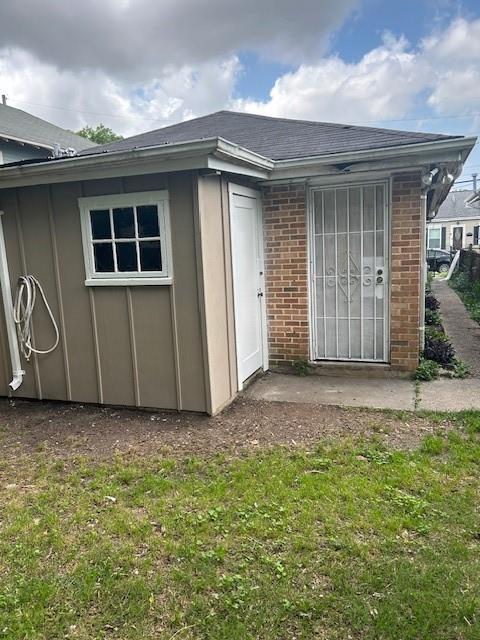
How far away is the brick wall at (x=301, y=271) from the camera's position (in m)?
5.18

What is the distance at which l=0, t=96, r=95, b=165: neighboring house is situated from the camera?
1180 centimetres

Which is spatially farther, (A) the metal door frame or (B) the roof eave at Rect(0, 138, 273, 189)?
(A) the metal door frame

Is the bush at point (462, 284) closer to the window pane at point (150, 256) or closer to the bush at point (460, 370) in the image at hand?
the bush at point (460, 370)

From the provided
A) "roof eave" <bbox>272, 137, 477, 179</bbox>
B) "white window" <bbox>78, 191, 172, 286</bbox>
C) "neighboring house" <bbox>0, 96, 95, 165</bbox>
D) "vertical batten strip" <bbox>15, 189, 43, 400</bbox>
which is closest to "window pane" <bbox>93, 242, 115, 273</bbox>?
"white window" <bbox>78, 191, 172, 286</bbox>

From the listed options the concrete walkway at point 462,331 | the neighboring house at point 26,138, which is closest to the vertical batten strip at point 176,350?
the concrete walkway at point 462,331

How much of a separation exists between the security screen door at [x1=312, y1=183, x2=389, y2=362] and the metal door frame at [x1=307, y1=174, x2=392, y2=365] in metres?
0.01

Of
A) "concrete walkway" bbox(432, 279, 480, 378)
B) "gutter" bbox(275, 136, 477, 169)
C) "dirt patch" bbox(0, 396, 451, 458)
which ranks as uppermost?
"gutter" bbox(275, 136, 477, 169)

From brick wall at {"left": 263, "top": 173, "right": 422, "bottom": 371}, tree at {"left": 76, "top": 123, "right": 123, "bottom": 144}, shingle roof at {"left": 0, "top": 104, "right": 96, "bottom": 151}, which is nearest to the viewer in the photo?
brick wall at {"left": 263, "top": 173, "right": 422, "bottom": 371}

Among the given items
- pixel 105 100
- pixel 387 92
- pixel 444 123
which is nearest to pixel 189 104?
pixel 105 100

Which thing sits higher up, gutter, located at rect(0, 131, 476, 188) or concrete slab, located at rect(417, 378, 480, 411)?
gutter, located at rect(0, 131, 476, 188)

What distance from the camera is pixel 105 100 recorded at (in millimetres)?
31859

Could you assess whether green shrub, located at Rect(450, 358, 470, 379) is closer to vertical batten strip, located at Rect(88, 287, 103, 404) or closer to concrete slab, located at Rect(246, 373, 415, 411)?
concrete slab, located at Rect(246, 373, 415, 411)

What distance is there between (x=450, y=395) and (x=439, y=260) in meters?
21.9

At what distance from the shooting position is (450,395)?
189 inches
